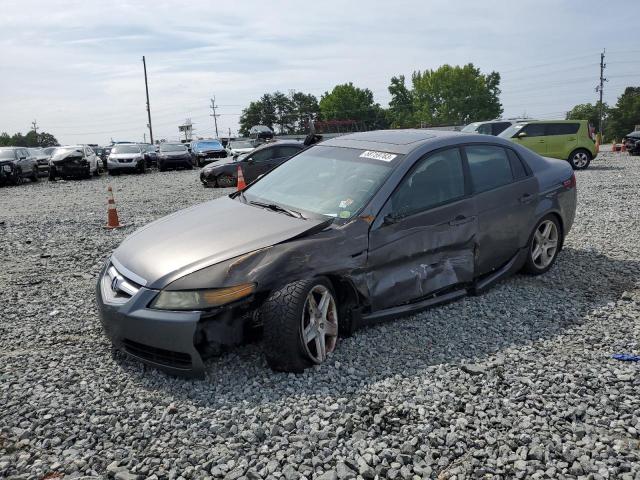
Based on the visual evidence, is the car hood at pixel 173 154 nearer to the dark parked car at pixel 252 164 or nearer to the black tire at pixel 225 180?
the dark parked car at pixel 252 164

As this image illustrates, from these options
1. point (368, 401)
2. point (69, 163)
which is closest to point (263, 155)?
point (69, 163)

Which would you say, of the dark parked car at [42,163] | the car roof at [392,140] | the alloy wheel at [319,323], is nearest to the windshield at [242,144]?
the dark parked car at [42,163]

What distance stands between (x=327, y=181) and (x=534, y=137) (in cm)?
1529

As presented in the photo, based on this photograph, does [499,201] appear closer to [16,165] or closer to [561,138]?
Answer: [561,138]

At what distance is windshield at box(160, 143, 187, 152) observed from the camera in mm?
26719

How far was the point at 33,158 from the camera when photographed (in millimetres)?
23109

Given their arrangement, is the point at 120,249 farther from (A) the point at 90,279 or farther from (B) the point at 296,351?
(A) the point at 90,279

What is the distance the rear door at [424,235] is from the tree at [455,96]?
10362cm

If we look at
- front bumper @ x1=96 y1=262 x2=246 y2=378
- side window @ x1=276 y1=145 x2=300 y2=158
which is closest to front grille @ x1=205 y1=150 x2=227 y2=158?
side window @ x1=276 y1=145 x2=300 y2=158

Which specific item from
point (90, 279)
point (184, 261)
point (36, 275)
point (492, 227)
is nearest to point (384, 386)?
point (184, 261)

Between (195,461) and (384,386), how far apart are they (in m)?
1.27

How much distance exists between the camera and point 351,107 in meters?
116

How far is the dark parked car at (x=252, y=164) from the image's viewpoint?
16312 mm

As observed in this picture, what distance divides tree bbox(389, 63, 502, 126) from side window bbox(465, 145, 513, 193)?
102869 mm
